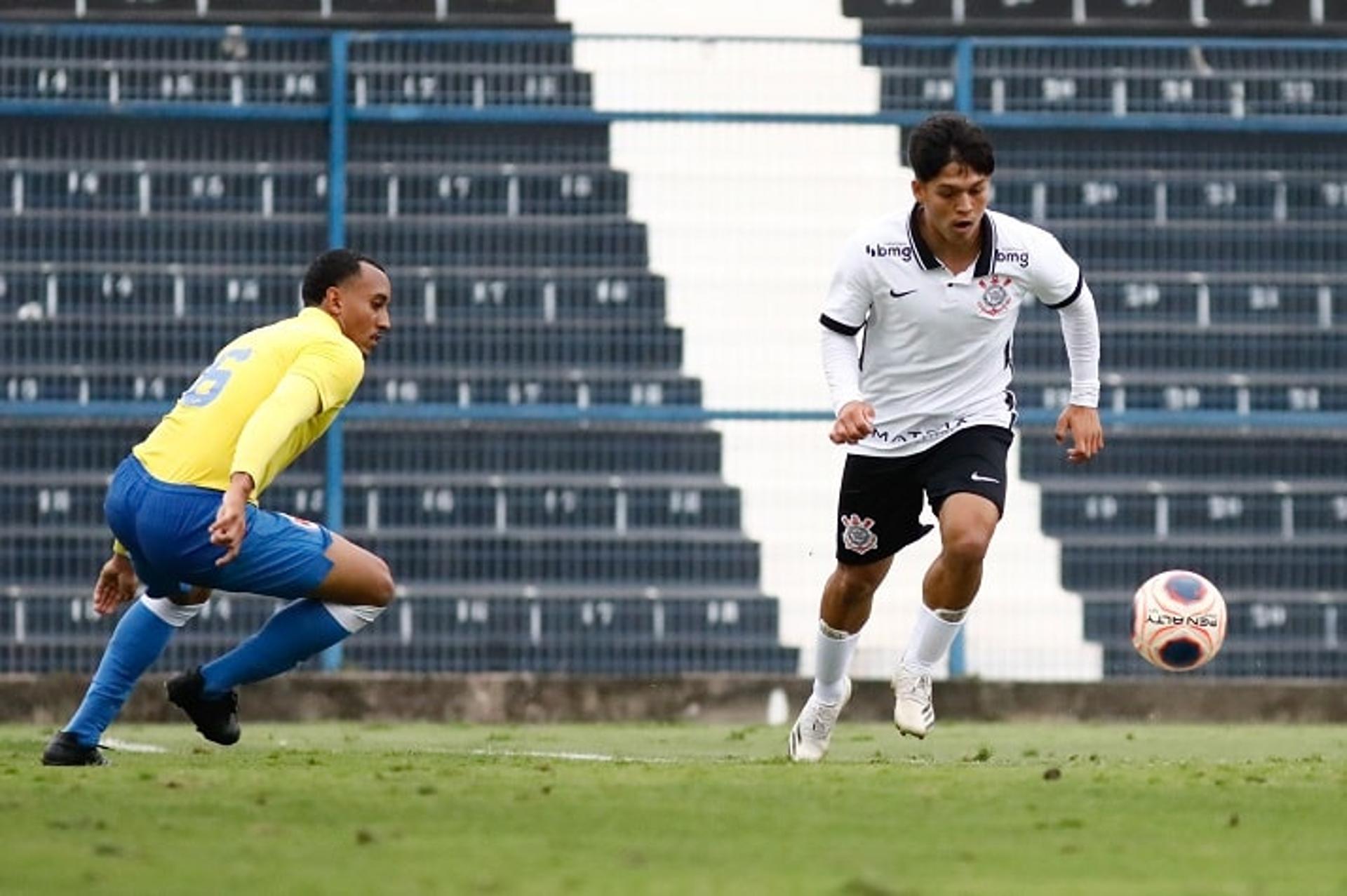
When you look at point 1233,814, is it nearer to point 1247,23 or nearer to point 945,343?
point 945,343

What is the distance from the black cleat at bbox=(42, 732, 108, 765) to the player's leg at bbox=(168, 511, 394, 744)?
325 mm

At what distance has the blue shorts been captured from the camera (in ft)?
32.1

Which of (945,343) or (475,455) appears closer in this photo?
(945,343)

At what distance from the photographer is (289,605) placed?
1012cm

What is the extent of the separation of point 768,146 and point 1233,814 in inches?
368

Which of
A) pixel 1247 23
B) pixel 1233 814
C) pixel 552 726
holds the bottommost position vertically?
pixel 552 726

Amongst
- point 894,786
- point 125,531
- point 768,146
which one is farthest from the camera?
point 768,146

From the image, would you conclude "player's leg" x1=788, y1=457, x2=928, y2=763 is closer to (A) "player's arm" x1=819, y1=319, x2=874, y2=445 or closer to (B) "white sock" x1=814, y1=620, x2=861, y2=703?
(B) "white sock" x1=814, y1=620, x2=861, y2=703

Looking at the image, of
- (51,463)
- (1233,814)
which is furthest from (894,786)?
(51,463)

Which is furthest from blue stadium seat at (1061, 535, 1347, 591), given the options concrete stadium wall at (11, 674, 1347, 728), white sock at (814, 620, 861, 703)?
white sock at (814, 620, 861, 703)

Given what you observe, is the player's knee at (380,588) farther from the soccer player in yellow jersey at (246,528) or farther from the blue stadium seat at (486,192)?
the blue stadium seat at (486,192)

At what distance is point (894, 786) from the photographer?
8.38 meters

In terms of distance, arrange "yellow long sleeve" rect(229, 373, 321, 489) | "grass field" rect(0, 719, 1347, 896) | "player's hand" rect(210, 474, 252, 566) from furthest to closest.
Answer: "yellow long sleeve" rect(229, 373, 321, 489)
"player's hand" rect(210, 474, 252, 566)
"grass field" rect(0, 719, 1347, 896)

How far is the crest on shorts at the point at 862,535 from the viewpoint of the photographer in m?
10.4
